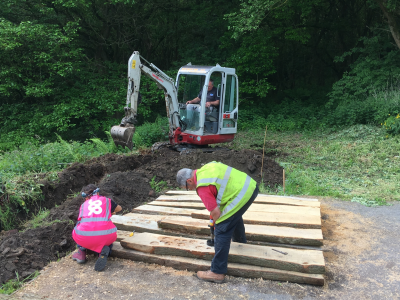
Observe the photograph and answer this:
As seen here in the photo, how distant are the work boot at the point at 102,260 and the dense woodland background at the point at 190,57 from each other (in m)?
10.8

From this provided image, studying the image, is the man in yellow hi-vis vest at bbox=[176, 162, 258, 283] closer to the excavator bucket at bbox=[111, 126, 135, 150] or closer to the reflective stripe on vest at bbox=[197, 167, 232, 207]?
the reflective stripe on vest at bbox=[197, 167, 232, 207]

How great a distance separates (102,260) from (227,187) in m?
1.69

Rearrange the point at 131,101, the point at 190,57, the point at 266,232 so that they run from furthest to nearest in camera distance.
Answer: the point at 190,57, the point at 131,101, the point at 266,232

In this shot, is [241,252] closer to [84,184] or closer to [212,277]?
[212,277]

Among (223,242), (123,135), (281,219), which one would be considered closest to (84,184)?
(123,135)

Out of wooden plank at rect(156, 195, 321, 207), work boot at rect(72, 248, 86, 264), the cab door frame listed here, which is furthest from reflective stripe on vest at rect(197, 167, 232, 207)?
the cab door frame

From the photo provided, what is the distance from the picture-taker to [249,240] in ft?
13.8

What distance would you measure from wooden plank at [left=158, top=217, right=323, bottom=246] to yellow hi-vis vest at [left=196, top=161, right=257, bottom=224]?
34.4 inches

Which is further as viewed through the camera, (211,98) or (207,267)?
(211,98)

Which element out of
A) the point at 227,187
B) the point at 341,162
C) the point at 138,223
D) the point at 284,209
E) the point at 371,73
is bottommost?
the point at 341,162

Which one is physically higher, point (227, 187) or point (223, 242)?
point (227, 187)

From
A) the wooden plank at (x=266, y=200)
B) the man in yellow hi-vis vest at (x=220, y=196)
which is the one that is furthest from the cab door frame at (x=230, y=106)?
the man in yellow hi-vis vest at (x=220, y=196)

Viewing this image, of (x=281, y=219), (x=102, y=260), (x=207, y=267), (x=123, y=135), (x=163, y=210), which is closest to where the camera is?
(x=207, y=267)

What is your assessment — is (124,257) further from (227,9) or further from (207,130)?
(227,9)
